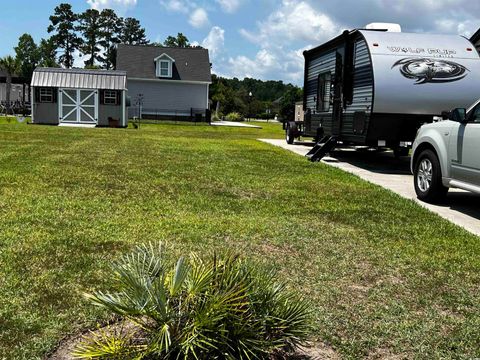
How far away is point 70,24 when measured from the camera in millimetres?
71875

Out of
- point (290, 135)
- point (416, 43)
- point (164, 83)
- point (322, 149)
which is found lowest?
point (322, 149)

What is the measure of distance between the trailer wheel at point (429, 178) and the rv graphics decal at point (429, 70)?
361cm

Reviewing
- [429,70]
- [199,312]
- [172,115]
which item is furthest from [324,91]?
[172,115]

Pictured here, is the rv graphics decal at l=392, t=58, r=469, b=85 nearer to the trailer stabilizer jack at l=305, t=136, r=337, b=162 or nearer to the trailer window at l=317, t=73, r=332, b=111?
the trailer stabilizer jack at l=305, t=136, r=337, b=162

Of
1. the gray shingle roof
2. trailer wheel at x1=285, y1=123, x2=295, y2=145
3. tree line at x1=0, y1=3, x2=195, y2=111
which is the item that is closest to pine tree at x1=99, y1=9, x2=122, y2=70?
tree line at x1=0, y1=3, x2=195, y2=111

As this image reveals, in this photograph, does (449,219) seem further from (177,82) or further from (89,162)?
(177,82)

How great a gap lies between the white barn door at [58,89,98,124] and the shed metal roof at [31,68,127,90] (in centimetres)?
66

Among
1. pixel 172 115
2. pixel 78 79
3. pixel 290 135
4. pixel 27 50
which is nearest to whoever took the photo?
pixel 290 135

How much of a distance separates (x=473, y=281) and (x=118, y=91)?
27.4 meters

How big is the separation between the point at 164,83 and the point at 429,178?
1421 inches

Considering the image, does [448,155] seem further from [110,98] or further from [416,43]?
[110,98]

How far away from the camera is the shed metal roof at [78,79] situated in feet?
94.5

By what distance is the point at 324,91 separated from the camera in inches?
611

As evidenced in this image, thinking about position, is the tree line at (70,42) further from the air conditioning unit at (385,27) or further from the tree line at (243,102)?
the air conditioning unit at (385,27)
